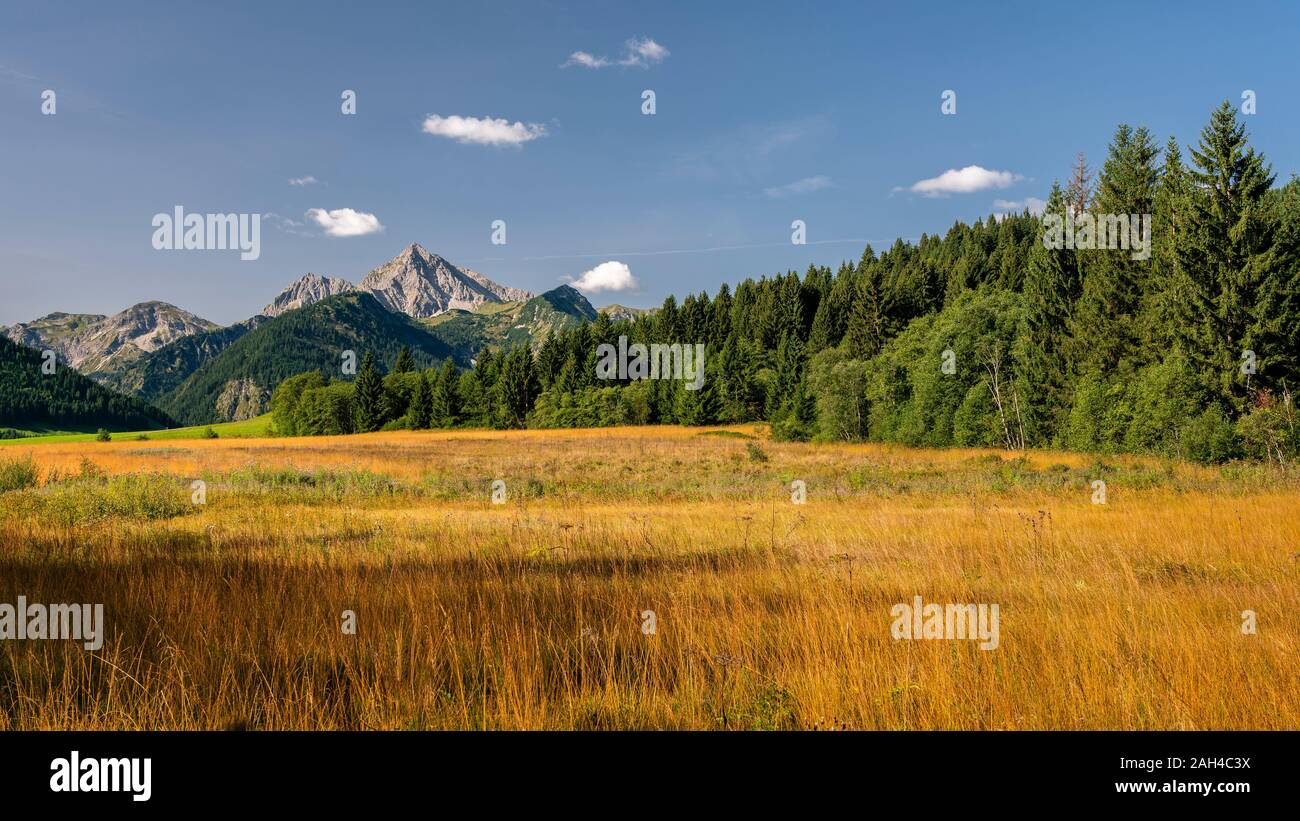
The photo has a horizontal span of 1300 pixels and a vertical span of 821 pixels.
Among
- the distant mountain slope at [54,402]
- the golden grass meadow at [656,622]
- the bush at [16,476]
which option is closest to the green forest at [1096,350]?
the golden grass meadow at [656,622]

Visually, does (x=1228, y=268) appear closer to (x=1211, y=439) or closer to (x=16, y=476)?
(x=1211, y=439)

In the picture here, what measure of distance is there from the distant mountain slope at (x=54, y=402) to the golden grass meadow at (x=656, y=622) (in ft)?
626

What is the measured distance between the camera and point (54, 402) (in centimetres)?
15650

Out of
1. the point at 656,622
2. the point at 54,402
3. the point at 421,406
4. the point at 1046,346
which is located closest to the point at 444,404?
the point at 421,406

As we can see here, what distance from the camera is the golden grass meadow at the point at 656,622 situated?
348 centimetres

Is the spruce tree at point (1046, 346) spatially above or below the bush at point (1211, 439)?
above

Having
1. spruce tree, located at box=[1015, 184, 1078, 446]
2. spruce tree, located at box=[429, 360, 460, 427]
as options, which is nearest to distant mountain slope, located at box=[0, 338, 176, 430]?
spruce tree, located at box=[429, 360, 460, 427]

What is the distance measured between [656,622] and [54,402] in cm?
21791

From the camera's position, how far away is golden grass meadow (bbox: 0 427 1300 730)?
3479mm

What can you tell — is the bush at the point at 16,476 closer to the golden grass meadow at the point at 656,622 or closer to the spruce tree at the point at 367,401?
the golden grass meadow at the point at 656,622

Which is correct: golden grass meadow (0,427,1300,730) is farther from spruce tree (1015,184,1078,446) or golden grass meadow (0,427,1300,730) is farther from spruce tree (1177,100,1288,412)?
spruce tree (1015,184,1078,446)

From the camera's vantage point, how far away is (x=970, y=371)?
4766cm

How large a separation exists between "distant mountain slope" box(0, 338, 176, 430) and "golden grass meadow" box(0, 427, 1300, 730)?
190744mm

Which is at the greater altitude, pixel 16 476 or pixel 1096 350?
pixel 1096 350
